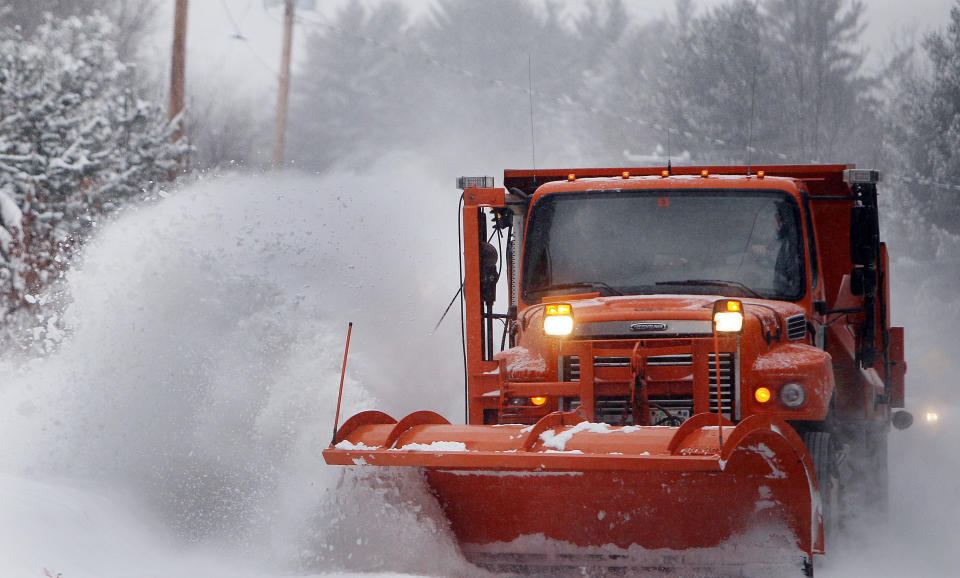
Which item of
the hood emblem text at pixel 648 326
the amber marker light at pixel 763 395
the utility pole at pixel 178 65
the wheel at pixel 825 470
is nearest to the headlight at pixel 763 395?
the amber marker light at pixel 763 395

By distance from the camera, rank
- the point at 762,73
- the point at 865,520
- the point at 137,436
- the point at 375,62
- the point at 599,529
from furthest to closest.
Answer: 1. the point at 375,62
2. the point at 762,73
3. the point at 137,436
4. the point at 865,520
5. the point at 599,529

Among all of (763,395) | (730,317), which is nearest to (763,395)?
(763,395)

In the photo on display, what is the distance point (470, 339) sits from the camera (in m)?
7.66

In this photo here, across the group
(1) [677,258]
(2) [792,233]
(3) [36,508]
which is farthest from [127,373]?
(2) [792,233]

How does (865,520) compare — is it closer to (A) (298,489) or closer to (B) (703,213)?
(B) (703,213)

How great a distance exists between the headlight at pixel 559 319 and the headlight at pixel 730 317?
31.3 inches

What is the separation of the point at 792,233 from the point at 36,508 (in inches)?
171

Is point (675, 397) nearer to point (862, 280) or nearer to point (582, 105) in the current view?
point (862, 280)

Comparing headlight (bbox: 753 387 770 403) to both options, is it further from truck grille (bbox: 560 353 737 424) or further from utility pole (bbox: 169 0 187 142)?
utility pole (bbox: 169 0 187 142)

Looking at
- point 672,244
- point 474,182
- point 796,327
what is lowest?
point 796,327

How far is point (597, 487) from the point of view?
620 cm

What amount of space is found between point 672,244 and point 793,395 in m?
1.23

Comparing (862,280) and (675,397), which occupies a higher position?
(862,280)

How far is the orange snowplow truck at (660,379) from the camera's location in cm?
584
